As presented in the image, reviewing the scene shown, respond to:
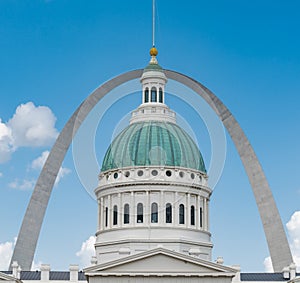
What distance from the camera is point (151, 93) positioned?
126 meters

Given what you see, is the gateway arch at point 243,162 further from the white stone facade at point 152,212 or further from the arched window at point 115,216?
the arched window at point 115,216

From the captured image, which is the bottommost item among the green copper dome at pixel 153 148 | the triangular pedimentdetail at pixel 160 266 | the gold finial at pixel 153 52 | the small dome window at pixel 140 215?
the triangular pedimentdetail at pixel 160 266

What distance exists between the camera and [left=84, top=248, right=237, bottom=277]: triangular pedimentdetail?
3809 inches

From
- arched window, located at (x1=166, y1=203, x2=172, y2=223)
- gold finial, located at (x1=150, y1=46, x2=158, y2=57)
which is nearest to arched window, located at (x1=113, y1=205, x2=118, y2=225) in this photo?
arched window, located at (x1=166, y1=203, x2=172, y2=223)

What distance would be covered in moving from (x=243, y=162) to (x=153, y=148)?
11.2 metres

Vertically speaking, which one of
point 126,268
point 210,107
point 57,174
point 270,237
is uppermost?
point 210,107

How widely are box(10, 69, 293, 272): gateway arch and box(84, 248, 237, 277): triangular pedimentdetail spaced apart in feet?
54.3

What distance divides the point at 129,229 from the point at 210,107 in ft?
57.3

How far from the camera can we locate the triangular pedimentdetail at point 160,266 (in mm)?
96750

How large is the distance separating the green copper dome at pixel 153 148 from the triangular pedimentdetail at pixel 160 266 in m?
23.3

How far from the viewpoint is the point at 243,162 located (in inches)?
4616

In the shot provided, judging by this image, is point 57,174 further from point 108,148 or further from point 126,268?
point 126,268

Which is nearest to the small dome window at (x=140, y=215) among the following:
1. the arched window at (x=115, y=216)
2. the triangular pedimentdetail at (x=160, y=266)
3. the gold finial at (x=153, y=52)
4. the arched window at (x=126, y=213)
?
the arched window at (x=126, y=213)

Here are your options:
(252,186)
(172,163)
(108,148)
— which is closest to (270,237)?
(252,186)
